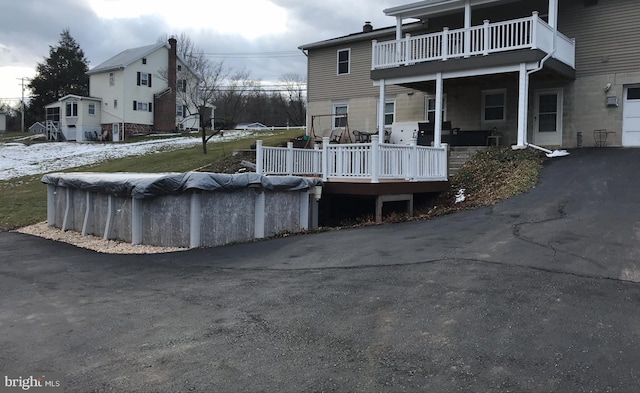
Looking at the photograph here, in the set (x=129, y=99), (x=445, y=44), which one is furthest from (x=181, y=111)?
(x=445, y=44)

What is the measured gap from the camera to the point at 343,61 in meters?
23.7

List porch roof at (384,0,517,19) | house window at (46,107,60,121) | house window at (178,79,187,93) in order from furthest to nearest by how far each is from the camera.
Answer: house window at (46,107,60,121)
house window at (178,79,187,93)
porch roof at (384,0,517,19)

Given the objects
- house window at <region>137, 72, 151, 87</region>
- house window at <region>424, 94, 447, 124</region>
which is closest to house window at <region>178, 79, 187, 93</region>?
house window at <region>137, 72, 151, 87</region>

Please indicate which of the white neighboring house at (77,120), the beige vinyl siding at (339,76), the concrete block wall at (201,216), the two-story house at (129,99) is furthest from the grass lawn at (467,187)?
the white neighboring house at (77,120)

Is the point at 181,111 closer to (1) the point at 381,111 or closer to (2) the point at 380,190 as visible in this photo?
(1) the point at 381,111

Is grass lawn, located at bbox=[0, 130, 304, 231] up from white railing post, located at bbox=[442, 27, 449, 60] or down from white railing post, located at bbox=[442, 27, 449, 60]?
down

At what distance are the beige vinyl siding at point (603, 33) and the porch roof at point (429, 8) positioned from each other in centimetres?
246

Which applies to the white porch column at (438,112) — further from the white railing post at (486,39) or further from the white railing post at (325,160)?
the white railing post at (325,160)

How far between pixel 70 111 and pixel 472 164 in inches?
1697

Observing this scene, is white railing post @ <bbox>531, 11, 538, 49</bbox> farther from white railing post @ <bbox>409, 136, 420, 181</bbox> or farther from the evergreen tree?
the evergreen tree

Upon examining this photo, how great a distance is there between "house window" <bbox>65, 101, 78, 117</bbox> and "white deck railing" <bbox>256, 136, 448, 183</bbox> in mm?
39622

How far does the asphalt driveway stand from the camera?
12.8ft

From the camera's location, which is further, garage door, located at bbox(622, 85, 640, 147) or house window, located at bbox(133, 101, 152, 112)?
house window, located at bbox(133, 101, 152, 112)

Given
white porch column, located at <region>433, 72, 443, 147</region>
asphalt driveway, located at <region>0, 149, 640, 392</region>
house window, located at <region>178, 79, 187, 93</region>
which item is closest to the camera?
asphalt driveway, located at <region>0, 149, 640, 392</region>
